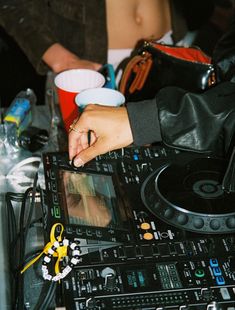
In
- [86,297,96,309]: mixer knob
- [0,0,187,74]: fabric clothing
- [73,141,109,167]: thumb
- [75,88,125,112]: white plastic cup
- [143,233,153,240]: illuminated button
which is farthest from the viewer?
[0,0,187,74]: fabric clothing

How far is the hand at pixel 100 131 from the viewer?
1.01 meters

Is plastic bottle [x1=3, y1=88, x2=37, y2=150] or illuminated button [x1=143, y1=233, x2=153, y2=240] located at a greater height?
plastic bottle [x1=3, y1=88, x2=37, y2=150]

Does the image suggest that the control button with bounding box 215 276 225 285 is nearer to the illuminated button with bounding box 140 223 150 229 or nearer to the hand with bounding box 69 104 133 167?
the illuminated button with bounding box 140 223 150 229

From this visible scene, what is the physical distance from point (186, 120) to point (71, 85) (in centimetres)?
34

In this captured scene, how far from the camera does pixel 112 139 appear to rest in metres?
1.01

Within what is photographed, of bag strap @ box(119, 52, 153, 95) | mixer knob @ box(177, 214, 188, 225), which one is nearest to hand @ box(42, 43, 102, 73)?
bag strap @ box(119, 52, 153, 95)

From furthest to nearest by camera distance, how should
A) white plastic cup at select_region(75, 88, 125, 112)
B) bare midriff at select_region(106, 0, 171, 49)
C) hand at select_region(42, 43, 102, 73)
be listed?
bare midriff at select_region(106, 0, 171, 49) → hand at select_region(42, 43, 102, 73) → white plastic cup at select_region(75, 88, 125, 112)

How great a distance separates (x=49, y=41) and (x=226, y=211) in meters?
0.86

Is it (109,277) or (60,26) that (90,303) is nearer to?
(109,277)

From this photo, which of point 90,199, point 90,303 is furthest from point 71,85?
point 90,303

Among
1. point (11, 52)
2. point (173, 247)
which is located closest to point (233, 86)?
point (173, 247)

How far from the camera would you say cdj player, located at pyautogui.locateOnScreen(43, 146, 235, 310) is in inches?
30.8

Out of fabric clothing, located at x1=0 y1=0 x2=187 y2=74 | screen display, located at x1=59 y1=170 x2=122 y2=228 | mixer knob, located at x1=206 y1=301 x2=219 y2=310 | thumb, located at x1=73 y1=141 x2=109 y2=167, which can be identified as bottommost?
A: mixer knob, located at x1=206 y1=301 x2=219 y2=310

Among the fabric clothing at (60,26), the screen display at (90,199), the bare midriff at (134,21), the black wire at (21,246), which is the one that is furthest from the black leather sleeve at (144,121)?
the bare midriff at (134,21)
